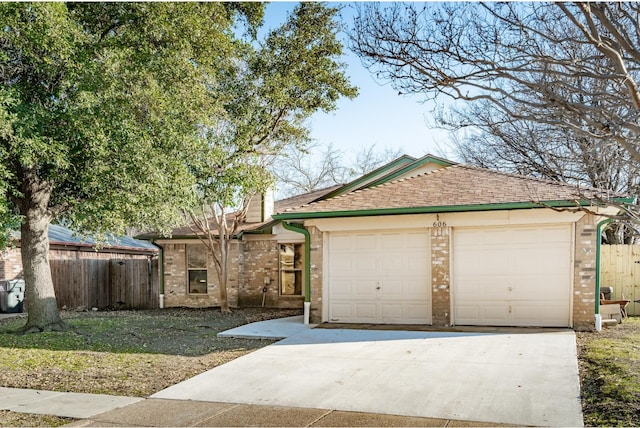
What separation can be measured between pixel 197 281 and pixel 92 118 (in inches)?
377

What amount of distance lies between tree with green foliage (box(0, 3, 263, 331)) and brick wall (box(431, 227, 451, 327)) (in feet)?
17.9

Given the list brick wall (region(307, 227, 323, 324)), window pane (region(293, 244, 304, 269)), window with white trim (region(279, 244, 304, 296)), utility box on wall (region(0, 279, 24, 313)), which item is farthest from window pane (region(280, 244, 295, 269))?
utility box on wall (region(0, 279, 24, 313))

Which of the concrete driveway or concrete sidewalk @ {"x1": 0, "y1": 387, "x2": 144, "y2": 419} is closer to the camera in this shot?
the concrete driveway

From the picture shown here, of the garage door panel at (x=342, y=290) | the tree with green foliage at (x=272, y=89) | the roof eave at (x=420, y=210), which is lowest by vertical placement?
the garage door panel at (x=342, y=290)

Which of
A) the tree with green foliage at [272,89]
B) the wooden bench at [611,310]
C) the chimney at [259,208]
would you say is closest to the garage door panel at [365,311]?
the tree with green foliage at [272,89]

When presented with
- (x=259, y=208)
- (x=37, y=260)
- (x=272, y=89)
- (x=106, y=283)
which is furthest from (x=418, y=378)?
(x=106, y=283)

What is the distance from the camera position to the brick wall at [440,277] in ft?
40.7

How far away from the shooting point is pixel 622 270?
1603 cm

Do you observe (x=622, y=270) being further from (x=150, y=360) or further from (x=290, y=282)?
(x=150, y=360)

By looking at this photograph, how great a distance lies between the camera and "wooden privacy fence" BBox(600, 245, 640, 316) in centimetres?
1591

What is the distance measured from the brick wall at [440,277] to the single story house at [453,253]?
21 millimetres

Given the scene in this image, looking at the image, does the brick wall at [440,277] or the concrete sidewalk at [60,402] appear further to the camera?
the brick wall at [440,277]

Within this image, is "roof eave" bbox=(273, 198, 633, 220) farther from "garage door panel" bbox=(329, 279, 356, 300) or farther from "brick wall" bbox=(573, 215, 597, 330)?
"garage door panel" bbox=(329, 279, 356, 300)

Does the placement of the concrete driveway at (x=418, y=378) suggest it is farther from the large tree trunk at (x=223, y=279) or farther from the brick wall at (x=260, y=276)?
the brick wall at (x=260, y=276)
